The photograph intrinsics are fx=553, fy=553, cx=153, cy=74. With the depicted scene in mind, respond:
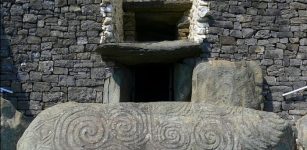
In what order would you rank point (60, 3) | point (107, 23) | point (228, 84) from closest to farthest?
1. point (228, 84)
2. point (107, 23)
3. point (60, 3)

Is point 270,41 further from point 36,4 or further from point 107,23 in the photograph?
point 36,4

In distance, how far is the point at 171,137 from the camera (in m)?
4.88

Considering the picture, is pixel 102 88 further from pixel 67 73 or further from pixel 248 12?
pixel 248 12

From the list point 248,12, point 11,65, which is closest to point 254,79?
point 248,12

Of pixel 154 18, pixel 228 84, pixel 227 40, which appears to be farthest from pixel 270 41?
pixel 154 18

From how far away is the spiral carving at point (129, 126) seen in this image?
4.82 meters

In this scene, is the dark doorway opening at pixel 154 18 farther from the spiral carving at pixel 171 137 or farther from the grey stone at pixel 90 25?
the spiral carving at pixel 171 137

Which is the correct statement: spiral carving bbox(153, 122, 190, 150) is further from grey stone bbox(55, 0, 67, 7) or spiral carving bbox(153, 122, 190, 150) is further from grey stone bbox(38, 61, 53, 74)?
grey stone bbox(55, 0, 67, 7)

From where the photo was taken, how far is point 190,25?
9461mm

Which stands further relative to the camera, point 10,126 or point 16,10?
point 16,10

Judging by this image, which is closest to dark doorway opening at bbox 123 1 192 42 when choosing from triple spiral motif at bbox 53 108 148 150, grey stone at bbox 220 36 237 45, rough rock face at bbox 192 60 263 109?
grey stone at bbox 220 36 237 45

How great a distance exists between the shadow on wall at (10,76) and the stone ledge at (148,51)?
1.38m

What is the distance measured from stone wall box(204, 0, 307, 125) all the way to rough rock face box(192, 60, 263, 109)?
0.40 metres

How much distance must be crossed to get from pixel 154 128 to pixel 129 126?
225 mm
